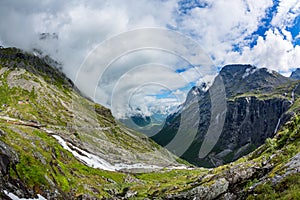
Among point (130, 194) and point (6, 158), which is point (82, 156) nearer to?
point (130, 194)

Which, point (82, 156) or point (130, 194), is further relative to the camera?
point (82, 156)

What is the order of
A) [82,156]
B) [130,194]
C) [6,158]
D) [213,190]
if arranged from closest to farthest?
[213,190] → [6,158] → [130,194] → [82,156]

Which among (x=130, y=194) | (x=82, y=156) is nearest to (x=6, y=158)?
(x=130, y=194)

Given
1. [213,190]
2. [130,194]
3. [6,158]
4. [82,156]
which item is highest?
[82,156]

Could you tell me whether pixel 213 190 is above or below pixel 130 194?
above

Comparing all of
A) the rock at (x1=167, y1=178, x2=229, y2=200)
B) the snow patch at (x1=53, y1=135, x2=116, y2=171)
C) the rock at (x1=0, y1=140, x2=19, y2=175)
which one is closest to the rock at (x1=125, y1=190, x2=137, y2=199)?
the snow patch at (x1=53, y1=135, x2=116, y2=171)

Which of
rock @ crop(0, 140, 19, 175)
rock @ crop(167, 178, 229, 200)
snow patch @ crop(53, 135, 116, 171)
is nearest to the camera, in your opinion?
rock @ crop(167, 178, 229, 200)

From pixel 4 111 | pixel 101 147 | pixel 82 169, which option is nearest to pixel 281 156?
pixel 82 169

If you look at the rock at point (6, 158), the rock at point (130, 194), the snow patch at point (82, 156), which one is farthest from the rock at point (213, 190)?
the snow patch at point (82, 156)

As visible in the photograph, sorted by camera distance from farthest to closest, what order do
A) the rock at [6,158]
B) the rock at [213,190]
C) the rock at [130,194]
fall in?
the rock at [130,194], the rock at [6,158], the rock at [213,190]

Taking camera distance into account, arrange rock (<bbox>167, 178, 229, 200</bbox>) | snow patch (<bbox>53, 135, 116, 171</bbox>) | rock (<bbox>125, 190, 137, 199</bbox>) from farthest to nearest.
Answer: snow patch (<bbox>53, 135, 116, 171</bbox>) < rock (<bbox>125, 190, 137, 199</bbox>) < rock (<bbox>167, 178, 229, 200</bbox>)

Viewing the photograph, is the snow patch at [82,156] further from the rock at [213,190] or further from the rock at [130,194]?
the rock at [213,190]

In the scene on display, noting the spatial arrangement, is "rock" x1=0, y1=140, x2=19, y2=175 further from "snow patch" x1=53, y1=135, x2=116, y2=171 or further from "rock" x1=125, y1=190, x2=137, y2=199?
"snow patch" x1=53, y1=135, x2=116, y2=171

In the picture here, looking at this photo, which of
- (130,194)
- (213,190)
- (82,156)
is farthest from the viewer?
(82,156)
